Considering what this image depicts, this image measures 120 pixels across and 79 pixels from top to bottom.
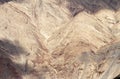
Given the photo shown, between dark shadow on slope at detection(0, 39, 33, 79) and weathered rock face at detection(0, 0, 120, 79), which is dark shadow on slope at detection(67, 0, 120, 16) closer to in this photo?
weathered rock face at detection(0, 0, 120, 79)

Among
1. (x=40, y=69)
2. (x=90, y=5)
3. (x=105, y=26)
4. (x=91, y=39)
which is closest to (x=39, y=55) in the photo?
(x=40, y=69)

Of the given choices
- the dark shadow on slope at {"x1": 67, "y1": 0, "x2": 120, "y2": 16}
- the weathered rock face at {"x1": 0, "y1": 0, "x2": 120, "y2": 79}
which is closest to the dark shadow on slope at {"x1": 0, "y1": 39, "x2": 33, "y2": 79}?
the weathered rock face at {"x1": 0, "y1": 0, "x2": 120, "y2": 79}

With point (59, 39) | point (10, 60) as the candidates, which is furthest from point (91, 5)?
point (10, 60)

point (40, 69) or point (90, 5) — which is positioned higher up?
point (90, 5)

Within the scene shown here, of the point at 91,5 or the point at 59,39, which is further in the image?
the point at 91,5

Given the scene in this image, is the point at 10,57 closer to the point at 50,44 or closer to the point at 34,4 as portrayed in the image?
the point at 50,44

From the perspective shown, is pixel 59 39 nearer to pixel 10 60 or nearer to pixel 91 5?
pixel 10 60
